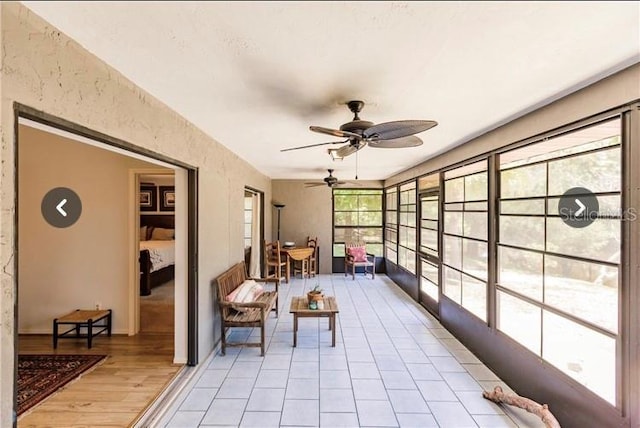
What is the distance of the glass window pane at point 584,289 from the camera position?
1878 millimetres

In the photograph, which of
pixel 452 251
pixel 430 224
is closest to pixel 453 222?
pixel 452 251

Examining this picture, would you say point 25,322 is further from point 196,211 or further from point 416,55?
point 416,55

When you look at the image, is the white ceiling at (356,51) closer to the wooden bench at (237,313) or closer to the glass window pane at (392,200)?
the wooden bench at (237,313)

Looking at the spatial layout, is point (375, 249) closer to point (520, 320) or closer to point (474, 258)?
point (474, 258)

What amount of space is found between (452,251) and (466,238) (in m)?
0.45

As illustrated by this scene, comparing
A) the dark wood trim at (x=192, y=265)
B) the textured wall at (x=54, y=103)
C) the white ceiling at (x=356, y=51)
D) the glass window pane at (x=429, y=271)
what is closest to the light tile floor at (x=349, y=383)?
the dark wood trim at (x=192, y=265)

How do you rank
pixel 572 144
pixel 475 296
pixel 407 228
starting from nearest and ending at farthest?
pixel 572 144, pixel 475 296, pixel 407 228

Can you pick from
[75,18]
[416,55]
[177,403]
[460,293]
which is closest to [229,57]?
[75,18]

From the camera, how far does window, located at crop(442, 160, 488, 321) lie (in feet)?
10.8

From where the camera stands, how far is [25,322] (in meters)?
3.72

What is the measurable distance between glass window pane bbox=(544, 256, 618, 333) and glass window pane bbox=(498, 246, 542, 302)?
87 mm

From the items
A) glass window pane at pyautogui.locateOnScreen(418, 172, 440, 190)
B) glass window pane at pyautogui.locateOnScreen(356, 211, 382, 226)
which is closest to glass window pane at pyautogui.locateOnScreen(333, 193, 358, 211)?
glass window pane at pyautogui.locateOnScreen(356, 211, 382, 226)

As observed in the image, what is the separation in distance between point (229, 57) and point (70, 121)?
819mm

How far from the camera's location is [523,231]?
8.73 feet
